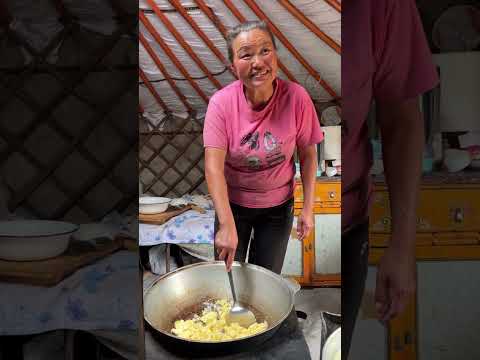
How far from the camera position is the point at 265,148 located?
609 mm

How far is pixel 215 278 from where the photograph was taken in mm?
689

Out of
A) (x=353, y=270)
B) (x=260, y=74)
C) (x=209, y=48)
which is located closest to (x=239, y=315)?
(x=353, y=270)

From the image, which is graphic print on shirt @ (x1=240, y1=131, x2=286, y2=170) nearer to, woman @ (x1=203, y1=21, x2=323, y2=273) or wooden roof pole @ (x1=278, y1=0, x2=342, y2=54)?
woman @ (x1=203, y1=21, x2=323, y2=273)

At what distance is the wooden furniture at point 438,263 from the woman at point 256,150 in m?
0.17

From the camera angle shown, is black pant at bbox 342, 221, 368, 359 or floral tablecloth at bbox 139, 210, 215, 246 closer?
black pant at bbox 342, 221, 368, 359

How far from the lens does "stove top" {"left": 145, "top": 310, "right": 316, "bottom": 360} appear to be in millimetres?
590

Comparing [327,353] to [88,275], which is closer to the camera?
[88,275]

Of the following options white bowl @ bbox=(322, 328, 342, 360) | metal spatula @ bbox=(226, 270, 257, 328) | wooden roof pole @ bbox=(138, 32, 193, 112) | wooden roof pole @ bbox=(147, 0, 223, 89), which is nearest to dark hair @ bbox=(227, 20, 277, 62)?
wooden roof pole @ bbox=(147, 0, 223, 89)

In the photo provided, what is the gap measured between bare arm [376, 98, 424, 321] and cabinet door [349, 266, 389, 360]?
4cm

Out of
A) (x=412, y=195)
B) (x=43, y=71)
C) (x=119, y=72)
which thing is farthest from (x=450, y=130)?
(x=43, y=71)

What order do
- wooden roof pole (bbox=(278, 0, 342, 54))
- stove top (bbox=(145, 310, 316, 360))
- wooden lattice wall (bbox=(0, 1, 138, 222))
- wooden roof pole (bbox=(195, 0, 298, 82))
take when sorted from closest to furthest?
wooden lattice wall (bbox=(0, 1, 138, 222))
stove top (bbox=(145, 310, 316, 360))
wooden roof pole (bbox=(195, 0, 298, 82))
wooden roof pole (bbox=(278, 0, 342, 54))

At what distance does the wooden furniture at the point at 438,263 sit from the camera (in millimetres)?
539

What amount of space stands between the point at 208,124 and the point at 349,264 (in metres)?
0.35

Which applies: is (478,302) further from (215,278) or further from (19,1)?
(19,1)
